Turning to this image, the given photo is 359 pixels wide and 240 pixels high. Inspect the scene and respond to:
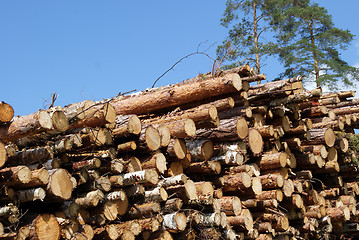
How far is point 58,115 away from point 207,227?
316 cm

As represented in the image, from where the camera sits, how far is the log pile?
5.28 m

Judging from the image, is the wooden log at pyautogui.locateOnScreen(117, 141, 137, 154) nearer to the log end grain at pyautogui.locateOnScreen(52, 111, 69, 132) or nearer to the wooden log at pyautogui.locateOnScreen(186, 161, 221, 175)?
the log end grain at pyautogui.locateOnScreen(52, 111, 69, 132)

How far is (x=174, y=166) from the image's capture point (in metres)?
7.07

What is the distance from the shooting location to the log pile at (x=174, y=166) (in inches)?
208

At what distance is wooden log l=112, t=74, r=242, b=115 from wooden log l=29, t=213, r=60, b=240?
11.4ft

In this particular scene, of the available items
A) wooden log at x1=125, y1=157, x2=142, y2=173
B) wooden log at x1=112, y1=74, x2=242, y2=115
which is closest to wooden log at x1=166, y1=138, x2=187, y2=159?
wooden log at x1=125, y1=157, x2=142, y2=173

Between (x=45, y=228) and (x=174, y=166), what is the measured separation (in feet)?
8.75

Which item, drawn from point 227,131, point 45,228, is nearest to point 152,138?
point 227,131

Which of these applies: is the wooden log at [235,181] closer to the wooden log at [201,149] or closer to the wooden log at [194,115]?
the wooden log at [201,149]

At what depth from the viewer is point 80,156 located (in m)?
6.33

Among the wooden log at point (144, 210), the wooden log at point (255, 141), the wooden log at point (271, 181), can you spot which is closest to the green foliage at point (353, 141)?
the wooden log at point (271, 181)

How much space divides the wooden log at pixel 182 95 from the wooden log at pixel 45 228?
137 inches

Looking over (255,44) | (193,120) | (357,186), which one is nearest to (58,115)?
(193,120)

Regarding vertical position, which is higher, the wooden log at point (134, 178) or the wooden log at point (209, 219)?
the wooden log at point (134, 178)
